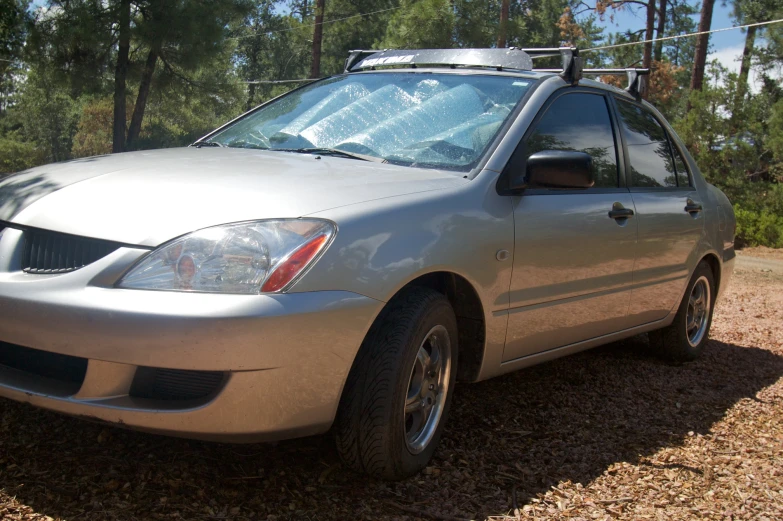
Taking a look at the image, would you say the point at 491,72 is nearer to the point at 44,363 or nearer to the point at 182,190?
the point at 182,190

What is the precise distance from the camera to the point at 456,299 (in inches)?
140

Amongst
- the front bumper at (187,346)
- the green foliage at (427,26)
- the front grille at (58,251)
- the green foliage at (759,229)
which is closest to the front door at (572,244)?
the front bumper at (187,346)

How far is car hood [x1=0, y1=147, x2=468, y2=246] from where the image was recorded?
2.80m

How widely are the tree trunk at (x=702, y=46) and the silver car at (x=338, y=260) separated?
67.7 ft

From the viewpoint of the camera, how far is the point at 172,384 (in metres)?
2.74

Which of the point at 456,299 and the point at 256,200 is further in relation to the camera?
the point at 456,299

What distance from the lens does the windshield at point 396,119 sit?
12.4 feet

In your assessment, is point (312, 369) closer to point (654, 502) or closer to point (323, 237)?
point (323, 237)

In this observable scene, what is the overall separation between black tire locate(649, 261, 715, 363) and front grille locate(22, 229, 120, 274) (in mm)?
3961

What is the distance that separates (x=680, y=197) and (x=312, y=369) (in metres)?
3.29

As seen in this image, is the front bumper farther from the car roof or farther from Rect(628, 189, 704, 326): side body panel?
Rect(628, 189, 704, 326): side body panel

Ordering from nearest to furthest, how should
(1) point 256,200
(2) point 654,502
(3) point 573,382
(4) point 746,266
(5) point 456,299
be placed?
(1) point 256,200 < (2) point 654,502 < (5) point 456,299 < (3) point 573,382 < (4) point 746,266

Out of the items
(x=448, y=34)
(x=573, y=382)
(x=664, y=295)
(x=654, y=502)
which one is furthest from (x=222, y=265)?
(x=448, y=34)

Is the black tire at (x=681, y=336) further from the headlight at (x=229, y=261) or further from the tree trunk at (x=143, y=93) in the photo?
the tree trunk at (x=143, y=93)
